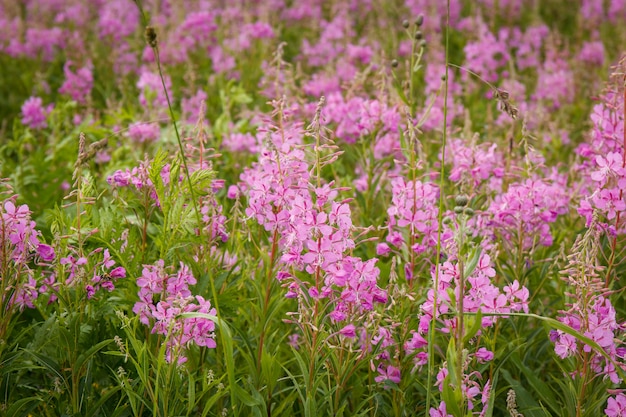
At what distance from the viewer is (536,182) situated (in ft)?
9.34

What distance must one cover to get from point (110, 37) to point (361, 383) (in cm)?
593

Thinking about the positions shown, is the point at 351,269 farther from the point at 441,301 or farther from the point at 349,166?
the point at 349,166

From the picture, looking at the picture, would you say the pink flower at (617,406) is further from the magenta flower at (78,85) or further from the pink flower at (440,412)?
the magenta flower at (78,85)

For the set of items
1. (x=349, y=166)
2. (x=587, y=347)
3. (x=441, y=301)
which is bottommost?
(x=349, y=166)

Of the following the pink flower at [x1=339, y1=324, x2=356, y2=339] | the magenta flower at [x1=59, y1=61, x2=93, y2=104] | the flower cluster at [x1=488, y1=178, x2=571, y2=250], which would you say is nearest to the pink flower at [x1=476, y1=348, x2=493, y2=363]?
the pink flower at [x1=339, y1=324, x2=356, y2=339]

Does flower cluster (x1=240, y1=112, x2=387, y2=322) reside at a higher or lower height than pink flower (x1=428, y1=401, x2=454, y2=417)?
higher

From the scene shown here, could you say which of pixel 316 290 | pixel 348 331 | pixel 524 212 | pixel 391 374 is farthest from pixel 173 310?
pixel 524 212

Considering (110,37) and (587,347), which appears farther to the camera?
(110,37)

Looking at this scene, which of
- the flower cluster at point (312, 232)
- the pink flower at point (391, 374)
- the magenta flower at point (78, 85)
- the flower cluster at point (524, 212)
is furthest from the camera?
the magenta flower at point (78, 85)

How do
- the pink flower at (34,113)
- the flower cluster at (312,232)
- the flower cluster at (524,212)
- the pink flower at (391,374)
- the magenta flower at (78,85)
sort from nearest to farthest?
the flower cluster at (312,232), the pink flower at (391,374), the flower cluster at (524,212), the pink flower at (34,113), the magenta flower at (78,85)

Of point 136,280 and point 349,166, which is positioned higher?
point 136,280

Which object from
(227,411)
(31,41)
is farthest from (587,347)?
(31,41)

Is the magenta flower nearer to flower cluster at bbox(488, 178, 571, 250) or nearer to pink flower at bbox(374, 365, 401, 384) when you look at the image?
flower cluster at bbox(488, 178, 571, 250)

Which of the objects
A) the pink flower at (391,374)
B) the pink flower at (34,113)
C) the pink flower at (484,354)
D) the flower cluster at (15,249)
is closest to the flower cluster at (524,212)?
the pink flower at (484,354)
